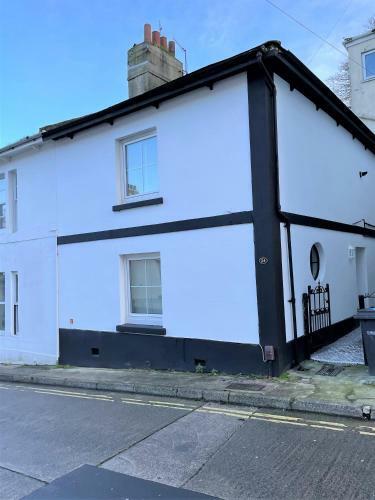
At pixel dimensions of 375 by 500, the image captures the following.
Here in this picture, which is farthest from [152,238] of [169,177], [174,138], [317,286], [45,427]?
[45,427]

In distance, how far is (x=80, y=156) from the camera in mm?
10398

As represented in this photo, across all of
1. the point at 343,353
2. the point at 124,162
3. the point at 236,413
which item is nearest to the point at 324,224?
the point at 343,353

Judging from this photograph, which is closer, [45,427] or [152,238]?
[45,427]

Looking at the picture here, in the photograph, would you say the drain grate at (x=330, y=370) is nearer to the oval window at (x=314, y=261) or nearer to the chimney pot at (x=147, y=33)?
the oval window at (x=314, y=261)

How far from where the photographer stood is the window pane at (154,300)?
9109 mm

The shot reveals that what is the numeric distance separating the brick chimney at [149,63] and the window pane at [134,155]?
1.81m

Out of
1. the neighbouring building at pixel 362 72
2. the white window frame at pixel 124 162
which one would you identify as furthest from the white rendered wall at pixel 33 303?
the neighbouring building at pixel 362 72

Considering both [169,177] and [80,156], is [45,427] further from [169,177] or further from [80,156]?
[80,156]

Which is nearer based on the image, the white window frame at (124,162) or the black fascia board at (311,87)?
the black fascia board at (311,87)

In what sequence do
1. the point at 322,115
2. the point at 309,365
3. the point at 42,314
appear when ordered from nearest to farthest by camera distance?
the point at 309,365 < the point at 322,115 < the point at 42,314

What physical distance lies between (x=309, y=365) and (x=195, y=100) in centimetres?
539

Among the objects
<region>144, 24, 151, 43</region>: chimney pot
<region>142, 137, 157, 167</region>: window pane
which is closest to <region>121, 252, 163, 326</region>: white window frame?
<region>142, 137, 157, 167</region>: window pane

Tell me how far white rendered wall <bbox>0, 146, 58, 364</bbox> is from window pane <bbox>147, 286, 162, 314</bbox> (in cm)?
301

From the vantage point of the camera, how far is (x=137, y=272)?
9523mm
